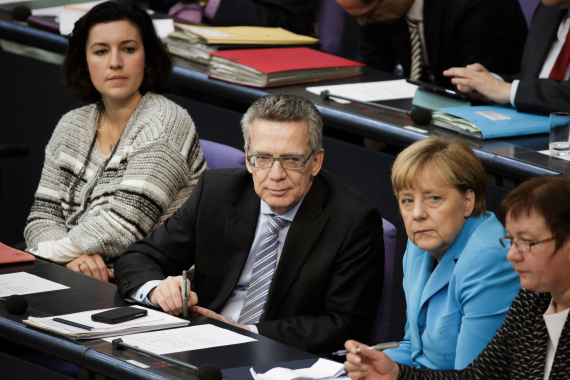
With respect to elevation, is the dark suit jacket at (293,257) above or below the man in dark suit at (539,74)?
below

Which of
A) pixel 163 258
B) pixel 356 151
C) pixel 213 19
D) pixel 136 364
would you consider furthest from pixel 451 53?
pixel 136 364

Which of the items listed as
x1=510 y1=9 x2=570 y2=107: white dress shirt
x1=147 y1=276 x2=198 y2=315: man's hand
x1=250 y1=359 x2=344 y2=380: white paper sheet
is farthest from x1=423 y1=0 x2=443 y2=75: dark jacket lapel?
x1=250 y1=359 x2=344 y2=380: white paper sheet

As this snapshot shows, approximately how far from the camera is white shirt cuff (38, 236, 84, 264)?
2.75 meters

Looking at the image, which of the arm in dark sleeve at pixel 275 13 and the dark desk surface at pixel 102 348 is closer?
the dark desk surface at pixel 102 348

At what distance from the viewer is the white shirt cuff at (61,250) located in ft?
9.03

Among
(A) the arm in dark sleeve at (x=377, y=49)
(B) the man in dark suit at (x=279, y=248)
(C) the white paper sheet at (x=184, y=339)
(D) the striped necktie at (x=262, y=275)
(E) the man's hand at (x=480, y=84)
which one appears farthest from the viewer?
(A) the arm in dark sleeve at (x=377, y=49)

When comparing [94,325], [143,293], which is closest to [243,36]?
[143,293]

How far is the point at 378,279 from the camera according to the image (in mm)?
2219

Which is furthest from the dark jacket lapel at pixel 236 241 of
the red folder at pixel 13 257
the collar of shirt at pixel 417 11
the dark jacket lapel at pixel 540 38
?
the collar of shirt at pixel 417 11

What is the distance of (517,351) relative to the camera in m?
1.63

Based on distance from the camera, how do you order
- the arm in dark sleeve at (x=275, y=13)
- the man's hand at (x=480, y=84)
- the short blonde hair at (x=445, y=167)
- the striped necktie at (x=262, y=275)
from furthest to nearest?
the arm in dark sleeve at (x=275, y=13) → the man's hand at (x=480, y=84) → the striped necktie at (x=262, y=275) → the short blonde hair at (x=445, y=167)

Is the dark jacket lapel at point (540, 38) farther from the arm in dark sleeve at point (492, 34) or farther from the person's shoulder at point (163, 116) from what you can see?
the person's shoulder at point (163, 116)

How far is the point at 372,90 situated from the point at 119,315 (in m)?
1.78

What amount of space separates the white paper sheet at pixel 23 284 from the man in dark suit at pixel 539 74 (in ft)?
5.46
